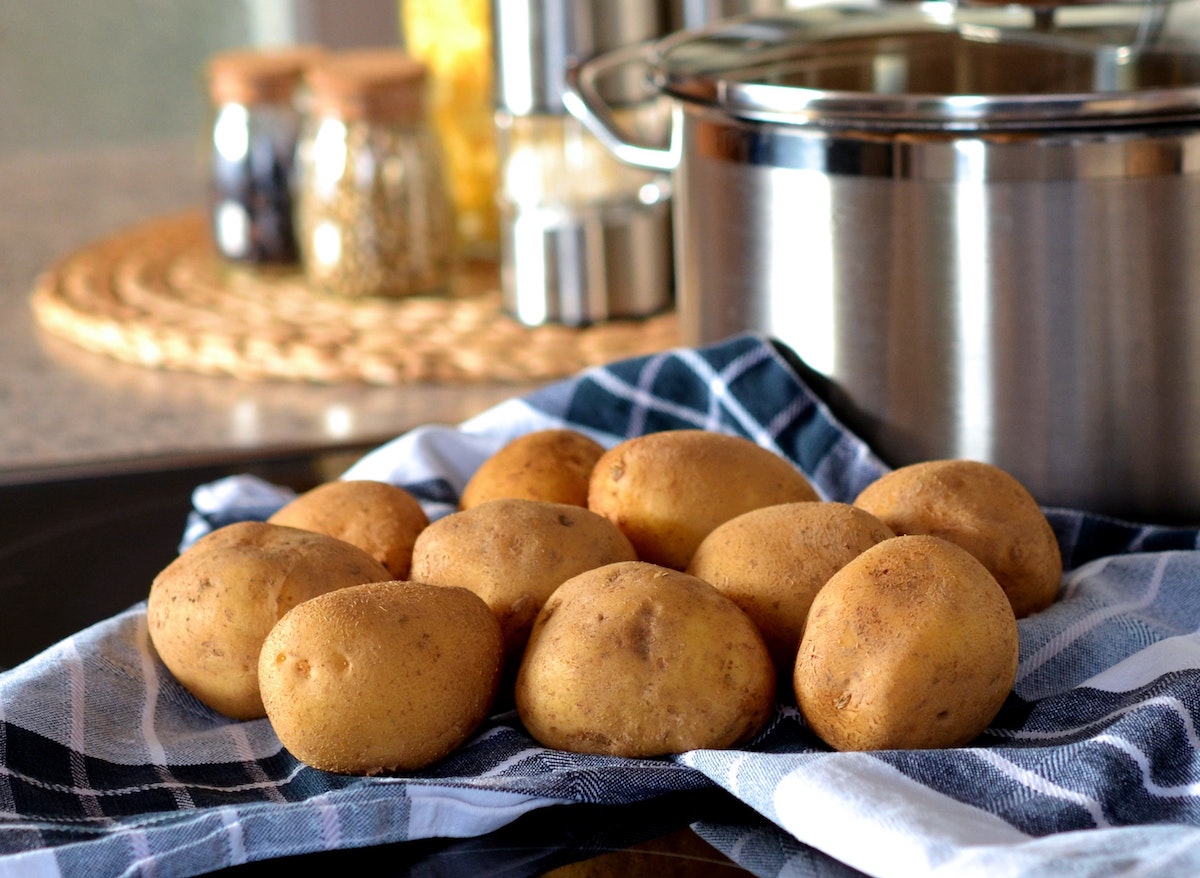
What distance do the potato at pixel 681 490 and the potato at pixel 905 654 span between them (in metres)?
0.10

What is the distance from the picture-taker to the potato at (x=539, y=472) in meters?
0.62

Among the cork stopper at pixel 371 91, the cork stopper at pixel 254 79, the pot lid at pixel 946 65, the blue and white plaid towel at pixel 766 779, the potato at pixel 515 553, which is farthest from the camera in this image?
the cork stopper at pixel 254 79

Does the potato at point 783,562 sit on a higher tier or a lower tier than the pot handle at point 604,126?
lower

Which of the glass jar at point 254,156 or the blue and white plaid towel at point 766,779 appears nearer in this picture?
the blue and white plaid towel at point 766,779

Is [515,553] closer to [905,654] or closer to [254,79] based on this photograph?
[905,654]

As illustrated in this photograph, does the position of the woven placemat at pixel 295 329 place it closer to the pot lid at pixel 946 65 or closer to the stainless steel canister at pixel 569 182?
the stainless steel canister at pixel 569 182

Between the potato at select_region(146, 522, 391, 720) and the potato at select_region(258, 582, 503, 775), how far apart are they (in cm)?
4

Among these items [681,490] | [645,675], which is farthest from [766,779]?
[681,490]

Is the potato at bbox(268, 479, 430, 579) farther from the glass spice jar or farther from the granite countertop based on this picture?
the glass spice jar

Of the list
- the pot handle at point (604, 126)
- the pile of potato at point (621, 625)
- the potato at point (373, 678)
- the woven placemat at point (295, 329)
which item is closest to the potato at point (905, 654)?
the pile of potato at point (621, 625)

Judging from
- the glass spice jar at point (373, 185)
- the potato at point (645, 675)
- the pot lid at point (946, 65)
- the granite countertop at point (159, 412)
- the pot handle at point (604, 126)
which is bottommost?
the granite countertop at point (159, 412)

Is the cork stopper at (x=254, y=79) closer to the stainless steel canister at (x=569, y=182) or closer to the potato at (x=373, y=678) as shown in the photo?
the stainless steel canister at (x=569, y=182)

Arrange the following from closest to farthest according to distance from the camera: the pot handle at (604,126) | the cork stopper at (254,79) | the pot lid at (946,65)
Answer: the pot lid at (946,65) → the pot handle at (604,126) → the cork stopper at (254,79)

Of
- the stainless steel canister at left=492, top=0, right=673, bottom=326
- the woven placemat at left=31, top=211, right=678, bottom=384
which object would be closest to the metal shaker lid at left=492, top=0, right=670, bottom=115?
the stainless steel canister at left=492, top=0, right=673, bottom=326
